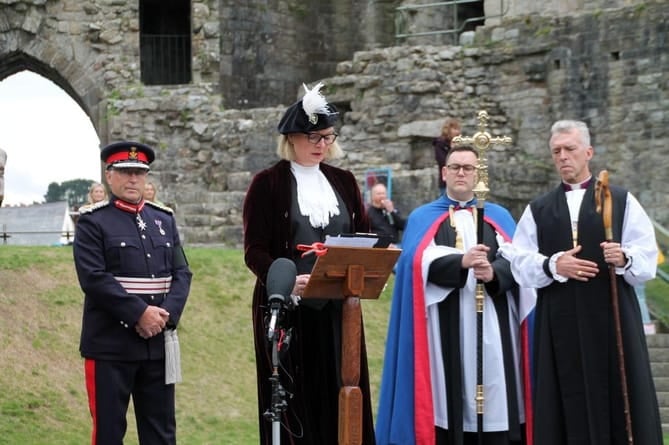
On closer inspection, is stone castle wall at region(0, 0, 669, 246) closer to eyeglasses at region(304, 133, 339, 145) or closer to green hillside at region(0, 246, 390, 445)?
green hillside at region(0, 246, 390, 445)

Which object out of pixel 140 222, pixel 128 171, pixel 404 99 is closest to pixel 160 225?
pixel 140 222

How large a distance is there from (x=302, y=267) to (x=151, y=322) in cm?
90

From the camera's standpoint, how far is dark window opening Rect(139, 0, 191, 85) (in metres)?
28.0

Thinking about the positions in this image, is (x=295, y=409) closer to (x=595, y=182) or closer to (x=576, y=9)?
(x=595, y=182)

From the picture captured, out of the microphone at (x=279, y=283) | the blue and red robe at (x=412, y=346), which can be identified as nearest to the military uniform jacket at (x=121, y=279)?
the microphone at (x=279, y=283)

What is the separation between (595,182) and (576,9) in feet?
51.7

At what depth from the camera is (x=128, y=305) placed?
862 centimetres

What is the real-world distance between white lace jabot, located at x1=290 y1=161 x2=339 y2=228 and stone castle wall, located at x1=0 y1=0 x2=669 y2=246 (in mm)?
11637

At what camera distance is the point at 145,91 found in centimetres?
2455

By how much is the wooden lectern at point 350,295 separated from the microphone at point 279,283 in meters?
0.14

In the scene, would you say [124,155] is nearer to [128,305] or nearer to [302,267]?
[128,305]

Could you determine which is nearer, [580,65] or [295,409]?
[295,409]

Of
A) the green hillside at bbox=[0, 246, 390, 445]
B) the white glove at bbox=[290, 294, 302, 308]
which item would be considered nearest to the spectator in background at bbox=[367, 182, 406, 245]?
the green hillside at bbox=[0, 246, 390, 445]

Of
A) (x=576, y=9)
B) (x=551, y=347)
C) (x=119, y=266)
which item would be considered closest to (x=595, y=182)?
(x=551, y=347)
